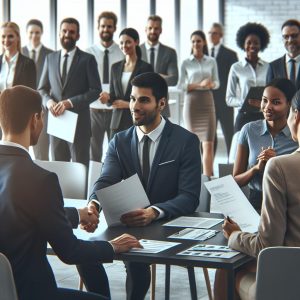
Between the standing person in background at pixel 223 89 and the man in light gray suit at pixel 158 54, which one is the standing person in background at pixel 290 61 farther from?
the standing person in background at pixel 223 89

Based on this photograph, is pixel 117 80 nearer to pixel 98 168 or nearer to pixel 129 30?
pixel 129 30

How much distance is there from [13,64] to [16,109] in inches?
178

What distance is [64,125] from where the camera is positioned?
641 cm

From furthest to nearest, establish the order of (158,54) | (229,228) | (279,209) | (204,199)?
(158,54)
(204,199)
(229,228)
(279,209)

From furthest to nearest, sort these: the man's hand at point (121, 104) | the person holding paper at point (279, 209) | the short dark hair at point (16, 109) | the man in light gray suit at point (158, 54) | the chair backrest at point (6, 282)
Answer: the man in light gray suit at point (158, 54), the man's hand at point (121, 104), the person holding paper at point (279, 209), the short dark hair at point (16, 109), the chair backrest at point (6, 282)

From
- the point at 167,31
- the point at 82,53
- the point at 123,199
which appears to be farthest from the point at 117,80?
the point at 167,31

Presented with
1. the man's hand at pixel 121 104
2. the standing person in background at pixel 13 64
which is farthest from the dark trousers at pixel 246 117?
the standing person in background at pixel 13 64

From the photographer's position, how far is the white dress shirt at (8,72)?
7.05m

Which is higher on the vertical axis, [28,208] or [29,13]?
[29,13]

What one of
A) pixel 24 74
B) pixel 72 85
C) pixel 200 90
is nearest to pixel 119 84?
pixel 72 85

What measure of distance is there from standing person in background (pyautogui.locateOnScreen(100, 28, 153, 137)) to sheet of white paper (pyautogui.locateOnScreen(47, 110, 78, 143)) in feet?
1.43

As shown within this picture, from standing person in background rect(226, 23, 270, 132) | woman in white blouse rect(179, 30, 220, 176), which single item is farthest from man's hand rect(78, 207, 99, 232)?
woman in white blouse rect(179, 30, 220, 176)

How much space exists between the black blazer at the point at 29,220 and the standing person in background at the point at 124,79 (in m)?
4.09

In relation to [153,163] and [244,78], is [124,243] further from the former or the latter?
[244,78]
